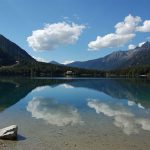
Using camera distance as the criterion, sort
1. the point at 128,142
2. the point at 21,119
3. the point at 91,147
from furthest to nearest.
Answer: the point at 21,119
the point at 128,142
the point at 91,147

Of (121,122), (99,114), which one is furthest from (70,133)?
(99,114)

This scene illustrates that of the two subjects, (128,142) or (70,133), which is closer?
(128,142)

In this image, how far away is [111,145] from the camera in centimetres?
2527

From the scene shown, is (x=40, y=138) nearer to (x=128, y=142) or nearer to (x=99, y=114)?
(x=128, y=142)

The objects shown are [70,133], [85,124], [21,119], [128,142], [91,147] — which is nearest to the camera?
[91,147]

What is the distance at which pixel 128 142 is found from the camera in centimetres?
2634

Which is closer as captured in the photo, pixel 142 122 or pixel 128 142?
pixel 128 142

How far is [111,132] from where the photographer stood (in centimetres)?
3030

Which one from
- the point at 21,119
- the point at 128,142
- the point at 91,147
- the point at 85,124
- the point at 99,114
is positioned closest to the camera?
the point at 91,147

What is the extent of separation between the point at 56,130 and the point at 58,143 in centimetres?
565

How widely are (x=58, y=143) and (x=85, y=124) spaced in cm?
938

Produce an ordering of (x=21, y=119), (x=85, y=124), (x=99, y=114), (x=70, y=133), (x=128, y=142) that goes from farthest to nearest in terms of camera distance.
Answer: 1. (x=99, y=114)
2. (x=21, y=119)
3. (x=85, y=124)
4. (x=70, y=133)
5. (x=128, y=142)

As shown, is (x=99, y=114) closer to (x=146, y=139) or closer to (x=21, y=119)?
(x=21, y=119)

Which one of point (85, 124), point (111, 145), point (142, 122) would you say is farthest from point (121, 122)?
point (111, 145)
